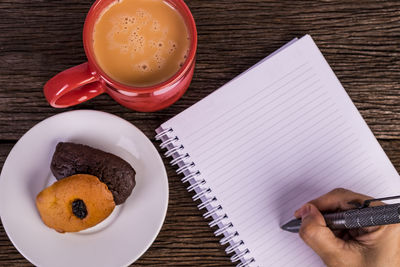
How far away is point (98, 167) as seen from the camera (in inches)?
30.3

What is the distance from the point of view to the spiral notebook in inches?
32.7

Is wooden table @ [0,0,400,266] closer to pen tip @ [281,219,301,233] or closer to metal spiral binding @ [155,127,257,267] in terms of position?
metal spiral binding @ [155,127,257,267]

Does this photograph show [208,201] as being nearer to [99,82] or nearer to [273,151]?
[273,151]

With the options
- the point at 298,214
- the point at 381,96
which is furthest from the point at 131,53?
the point at 381,96

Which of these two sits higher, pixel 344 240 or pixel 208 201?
pixel 208 201

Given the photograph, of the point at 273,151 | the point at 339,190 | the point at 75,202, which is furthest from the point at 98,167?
the point at 339,190

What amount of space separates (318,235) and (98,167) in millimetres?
394

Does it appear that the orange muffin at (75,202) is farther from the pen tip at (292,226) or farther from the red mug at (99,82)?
the pen tip at (292,226)

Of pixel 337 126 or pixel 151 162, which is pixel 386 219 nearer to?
pixel 337 126

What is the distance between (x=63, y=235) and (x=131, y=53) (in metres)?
0.34

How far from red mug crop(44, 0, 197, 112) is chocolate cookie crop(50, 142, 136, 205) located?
0.29 ft

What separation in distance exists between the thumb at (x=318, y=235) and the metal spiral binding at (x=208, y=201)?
12cm

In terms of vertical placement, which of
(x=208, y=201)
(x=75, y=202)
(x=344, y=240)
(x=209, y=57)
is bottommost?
(x=344, y=240)

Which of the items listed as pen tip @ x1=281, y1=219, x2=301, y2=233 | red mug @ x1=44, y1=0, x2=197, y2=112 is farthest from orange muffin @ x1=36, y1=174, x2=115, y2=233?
pen tip @ x1=281, y1=219, x2=301, y2=233
